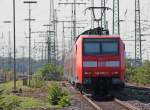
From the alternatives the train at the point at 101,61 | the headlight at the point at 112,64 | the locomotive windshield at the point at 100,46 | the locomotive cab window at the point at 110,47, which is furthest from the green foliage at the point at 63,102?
the locomotive cab window at the point at 110,47

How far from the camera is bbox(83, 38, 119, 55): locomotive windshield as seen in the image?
30.4 metres

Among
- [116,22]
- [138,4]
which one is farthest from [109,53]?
[138,4]

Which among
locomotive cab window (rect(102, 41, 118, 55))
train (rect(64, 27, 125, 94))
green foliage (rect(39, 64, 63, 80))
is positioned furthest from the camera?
green foliage (rect(39, 64, 63, 80))

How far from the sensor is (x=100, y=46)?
1207 inches

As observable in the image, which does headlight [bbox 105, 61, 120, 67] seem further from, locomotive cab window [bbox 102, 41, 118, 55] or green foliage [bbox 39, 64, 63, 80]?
green foliage [bbox 39, 64, 63, 80]

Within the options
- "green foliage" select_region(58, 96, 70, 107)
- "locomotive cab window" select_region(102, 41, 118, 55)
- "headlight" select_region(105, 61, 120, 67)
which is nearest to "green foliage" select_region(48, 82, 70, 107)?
"green foliage" select_region(58, 96, 70, 107)

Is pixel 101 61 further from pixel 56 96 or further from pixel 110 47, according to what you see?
pixel 56 96

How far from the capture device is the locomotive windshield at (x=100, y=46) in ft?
99.9

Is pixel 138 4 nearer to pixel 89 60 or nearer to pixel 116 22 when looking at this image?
pixel 116 22

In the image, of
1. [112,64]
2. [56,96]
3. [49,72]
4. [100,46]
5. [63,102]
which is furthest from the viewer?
[49,72]

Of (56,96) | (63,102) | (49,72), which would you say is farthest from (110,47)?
(49,72)

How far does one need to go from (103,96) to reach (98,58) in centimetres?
335

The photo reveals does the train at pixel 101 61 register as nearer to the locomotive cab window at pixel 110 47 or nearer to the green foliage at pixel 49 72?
the locomotive cab window at pixel 110 47

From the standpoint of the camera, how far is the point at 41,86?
4472 cm
